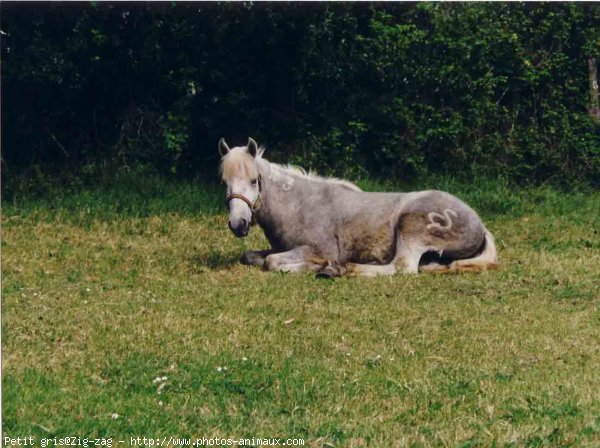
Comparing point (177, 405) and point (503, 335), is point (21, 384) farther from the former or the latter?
point (503, 335)

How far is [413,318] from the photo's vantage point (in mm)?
8781

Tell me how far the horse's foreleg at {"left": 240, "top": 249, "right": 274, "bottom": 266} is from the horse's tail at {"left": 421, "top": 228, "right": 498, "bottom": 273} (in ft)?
5.85

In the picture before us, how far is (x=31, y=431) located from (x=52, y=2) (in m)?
11.9

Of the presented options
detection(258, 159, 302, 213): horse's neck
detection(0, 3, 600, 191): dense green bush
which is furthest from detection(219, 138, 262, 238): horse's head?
detection(0, 3, 600, 191): dense green bush

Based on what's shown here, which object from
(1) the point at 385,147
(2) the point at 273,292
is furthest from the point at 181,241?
(1) the point at 385,147

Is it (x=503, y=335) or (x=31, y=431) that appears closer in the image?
(x=31, y=431)

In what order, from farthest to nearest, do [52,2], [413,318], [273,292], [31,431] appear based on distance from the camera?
[52,2] < [273,292] < [413,318] < [31,431]

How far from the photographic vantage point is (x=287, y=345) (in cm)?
779

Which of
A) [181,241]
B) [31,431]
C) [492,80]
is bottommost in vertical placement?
A: [181,241]

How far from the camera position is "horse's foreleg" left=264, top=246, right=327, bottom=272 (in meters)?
11.0

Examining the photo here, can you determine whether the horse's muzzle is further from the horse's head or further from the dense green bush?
the dense green bush

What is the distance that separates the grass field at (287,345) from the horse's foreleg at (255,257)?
255mm

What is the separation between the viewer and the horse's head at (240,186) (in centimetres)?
1069

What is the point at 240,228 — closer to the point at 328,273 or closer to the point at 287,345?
the point at 328,273
